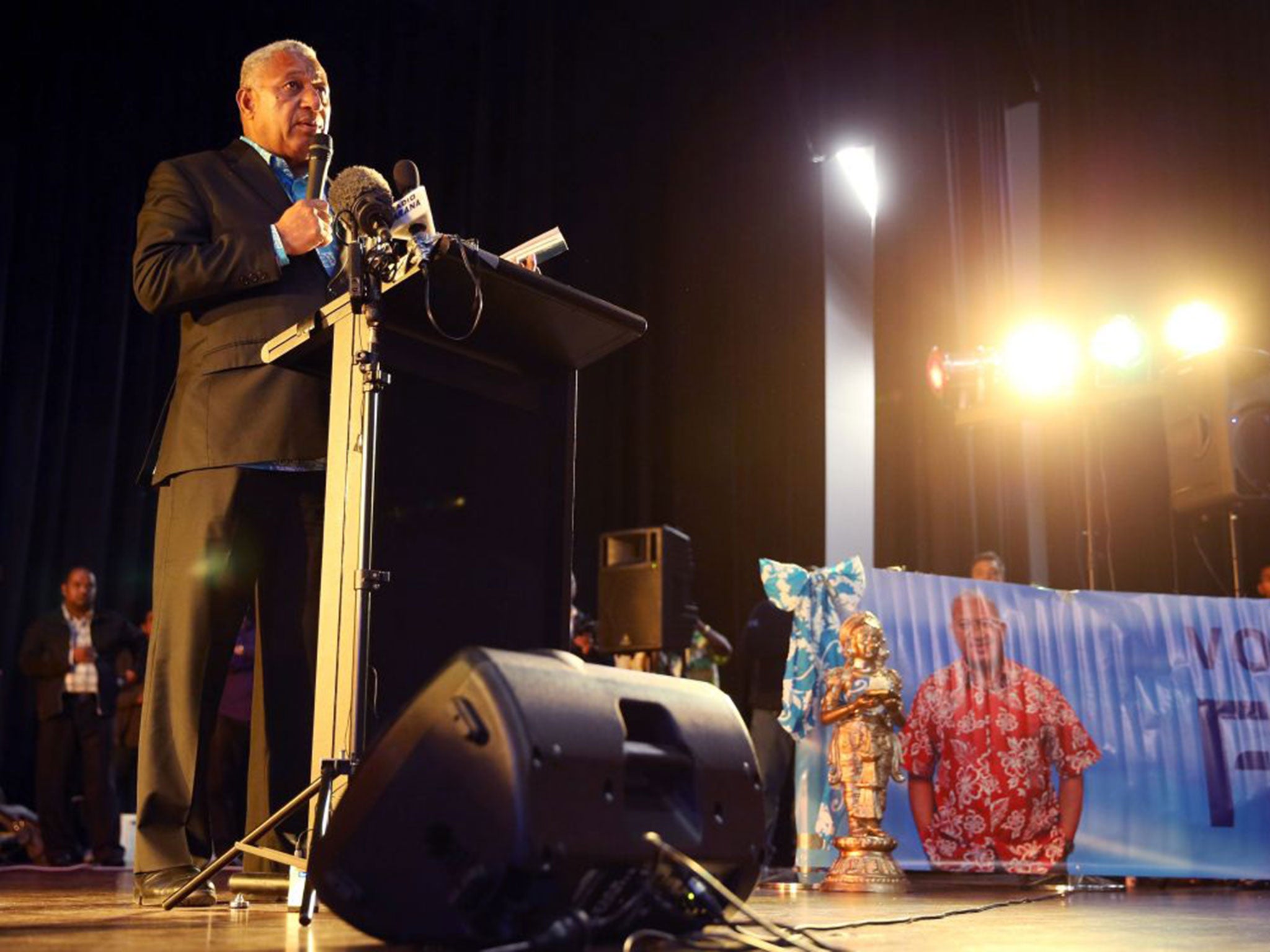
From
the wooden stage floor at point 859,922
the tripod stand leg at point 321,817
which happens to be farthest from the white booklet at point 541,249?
the wooden stage floor at point 859,922

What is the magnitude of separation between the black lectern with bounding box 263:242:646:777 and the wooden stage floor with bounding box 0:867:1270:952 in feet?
0.99

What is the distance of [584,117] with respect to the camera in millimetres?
8719

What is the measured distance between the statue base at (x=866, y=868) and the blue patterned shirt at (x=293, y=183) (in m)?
2.20

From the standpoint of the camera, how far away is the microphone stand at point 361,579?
183cm

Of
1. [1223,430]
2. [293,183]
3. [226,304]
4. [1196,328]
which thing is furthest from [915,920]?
[1196,328]

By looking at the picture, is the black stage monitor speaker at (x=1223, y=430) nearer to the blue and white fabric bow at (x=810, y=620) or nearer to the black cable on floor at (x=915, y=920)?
the blue and white fabric bow at (x=810, y=620)

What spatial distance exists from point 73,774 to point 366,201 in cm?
567

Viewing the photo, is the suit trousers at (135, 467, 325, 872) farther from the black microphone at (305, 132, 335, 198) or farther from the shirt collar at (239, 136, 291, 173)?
the shirt collar at (239, 136, 291, 173)

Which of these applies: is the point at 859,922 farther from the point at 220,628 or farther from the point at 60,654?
the point at 60,654

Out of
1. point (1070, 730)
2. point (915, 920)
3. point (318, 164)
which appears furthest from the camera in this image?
point (1070, 730)

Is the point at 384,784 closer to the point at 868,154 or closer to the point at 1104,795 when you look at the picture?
the point at 1104,795

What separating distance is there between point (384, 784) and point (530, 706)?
0.69ft

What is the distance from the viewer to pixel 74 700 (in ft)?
21.9

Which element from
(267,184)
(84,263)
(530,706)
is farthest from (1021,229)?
(530,706)
